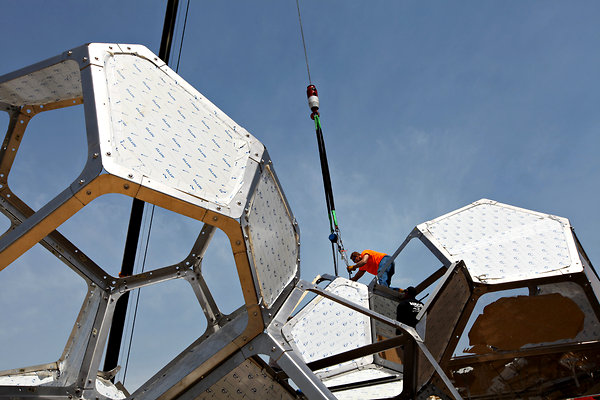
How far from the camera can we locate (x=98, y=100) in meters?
3.14

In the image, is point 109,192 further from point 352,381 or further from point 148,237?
point 148,237

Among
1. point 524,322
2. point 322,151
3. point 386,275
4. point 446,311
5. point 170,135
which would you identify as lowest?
point 524,322

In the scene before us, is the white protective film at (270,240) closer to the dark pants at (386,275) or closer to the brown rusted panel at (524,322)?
the brown rusted panel at (524,322)

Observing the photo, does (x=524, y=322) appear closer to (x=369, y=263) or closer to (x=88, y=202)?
(x=369, y=263)

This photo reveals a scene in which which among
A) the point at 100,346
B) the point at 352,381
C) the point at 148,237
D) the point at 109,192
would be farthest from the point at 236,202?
the point at 148,237

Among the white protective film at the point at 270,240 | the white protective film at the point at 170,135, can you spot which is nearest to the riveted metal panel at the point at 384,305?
the white protective film at the point at 270,240

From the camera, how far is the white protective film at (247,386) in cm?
378

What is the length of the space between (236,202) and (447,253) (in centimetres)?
454

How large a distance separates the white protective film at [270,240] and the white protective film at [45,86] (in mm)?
1960

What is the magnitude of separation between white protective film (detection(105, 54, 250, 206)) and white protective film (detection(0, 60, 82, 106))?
0.73 metres

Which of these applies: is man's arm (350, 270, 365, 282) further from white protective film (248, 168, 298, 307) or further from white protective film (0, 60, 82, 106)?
white protective film (0, 60, 82, 106)

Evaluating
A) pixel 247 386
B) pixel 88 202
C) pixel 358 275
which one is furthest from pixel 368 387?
pixel 88 202

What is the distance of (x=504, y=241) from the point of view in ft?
23.2

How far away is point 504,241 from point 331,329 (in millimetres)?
3014
